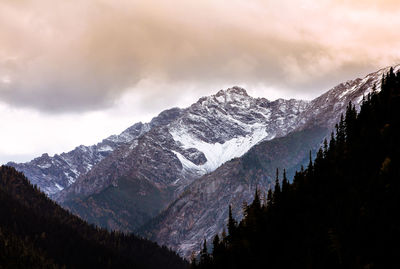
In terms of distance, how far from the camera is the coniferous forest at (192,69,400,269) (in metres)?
95.6

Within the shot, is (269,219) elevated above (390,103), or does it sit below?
below

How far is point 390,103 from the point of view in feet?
471

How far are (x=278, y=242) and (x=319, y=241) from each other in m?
29.5

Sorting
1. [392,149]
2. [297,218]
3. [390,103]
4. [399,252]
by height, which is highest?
[390,103]

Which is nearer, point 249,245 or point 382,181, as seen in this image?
point 382,181

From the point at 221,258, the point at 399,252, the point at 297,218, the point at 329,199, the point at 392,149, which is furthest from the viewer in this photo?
the point at 221,258

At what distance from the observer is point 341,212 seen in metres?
111

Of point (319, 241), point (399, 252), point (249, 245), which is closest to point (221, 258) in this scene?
point (249, 245)

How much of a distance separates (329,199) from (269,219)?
98.1 feet

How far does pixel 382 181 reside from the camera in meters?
105

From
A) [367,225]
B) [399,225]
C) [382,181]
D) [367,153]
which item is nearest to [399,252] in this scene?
[399,225]

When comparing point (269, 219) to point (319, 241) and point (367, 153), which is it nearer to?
point (367, 153)

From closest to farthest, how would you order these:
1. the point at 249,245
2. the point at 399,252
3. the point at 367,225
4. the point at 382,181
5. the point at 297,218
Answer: the point at 399,252, the point at 367,225, the point at 382,181, the point at 297,218, the point at 249,245

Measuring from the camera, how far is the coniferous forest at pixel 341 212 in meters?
95.6
